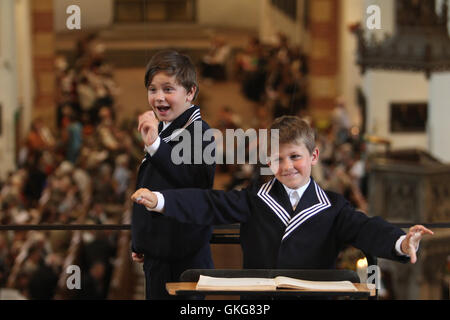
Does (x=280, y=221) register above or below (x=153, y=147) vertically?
below

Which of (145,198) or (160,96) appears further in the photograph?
(160,96)

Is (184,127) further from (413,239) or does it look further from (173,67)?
(413,239)

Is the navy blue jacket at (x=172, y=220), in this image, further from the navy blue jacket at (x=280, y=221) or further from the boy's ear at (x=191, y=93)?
the navy blue jacket at (x=280, y=221)

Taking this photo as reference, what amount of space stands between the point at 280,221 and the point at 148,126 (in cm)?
53

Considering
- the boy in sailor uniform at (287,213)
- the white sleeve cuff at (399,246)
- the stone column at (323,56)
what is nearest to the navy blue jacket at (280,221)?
the boy in sailor uniform at (287,213)

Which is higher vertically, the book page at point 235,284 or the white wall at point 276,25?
the white wall at point 276,25

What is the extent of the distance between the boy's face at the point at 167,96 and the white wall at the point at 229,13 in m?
26.5

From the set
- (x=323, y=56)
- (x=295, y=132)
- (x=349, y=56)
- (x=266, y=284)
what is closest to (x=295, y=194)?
(x=295, y=132)

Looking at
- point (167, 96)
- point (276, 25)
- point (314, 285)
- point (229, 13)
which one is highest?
point (229, 13)

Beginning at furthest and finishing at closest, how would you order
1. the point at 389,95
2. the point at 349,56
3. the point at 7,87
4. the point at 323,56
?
the point at 323,56 < the point at 349,56 < the point at 7,87 < the point at 389,95

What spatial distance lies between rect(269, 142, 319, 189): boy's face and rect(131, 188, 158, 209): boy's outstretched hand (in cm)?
41

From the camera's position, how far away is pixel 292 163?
2.99m

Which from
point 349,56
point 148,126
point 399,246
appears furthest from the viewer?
point 349,56

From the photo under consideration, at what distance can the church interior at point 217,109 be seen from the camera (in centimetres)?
1451
